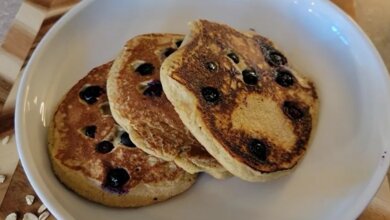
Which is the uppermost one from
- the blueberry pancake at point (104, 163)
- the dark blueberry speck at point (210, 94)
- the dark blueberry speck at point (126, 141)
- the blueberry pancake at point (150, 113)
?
the dark blueberry speck at point (210, 94)

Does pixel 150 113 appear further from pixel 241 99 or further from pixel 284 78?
pixel 284 78

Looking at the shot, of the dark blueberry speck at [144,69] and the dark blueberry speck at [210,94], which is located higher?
the dark blueberry speck at [210,94]

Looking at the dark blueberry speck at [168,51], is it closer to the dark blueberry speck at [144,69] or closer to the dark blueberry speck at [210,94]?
the dark blueberry speck at [144,69]

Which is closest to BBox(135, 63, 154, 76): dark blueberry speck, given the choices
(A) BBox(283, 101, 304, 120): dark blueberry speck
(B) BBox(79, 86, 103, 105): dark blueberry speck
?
(B) BBox(79, 86, 103, 105): dark blueberry speck

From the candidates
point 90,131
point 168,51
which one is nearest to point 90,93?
point 90,131

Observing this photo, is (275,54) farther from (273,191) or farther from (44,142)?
(44,142)

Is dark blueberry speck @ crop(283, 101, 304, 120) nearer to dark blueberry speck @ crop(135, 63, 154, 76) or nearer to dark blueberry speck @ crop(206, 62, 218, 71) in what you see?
dark blueberry speck @ crop(206, 62, 218, 71)

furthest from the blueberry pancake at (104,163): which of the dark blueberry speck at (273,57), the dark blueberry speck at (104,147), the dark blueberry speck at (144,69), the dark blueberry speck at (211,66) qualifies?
the dark blueberry speck at (273,57)
